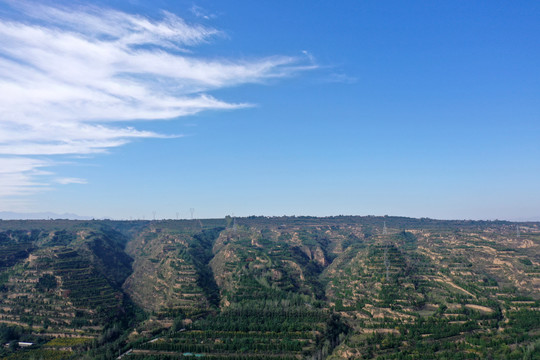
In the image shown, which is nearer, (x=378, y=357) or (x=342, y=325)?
(x=378, y=357)

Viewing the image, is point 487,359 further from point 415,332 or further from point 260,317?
point 260,317

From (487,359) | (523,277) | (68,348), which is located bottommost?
(68,348)

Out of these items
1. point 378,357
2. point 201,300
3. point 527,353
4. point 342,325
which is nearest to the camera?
point 527,353

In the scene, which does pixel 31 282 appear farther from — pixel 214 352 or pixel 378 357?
pixel 378 357

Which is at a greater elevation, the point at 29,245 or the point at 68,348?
the point at 29,245


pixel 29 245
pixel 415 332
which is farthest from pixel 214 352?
pixel 29 245

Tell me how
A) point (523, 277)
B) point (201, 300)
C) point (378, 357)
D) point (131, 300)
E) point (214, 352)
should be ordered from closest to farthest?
1. point (378, 357)
2. point (214, 352)
3. point (523, 277)
4. point (201, 300)
5. point (131, 300)
